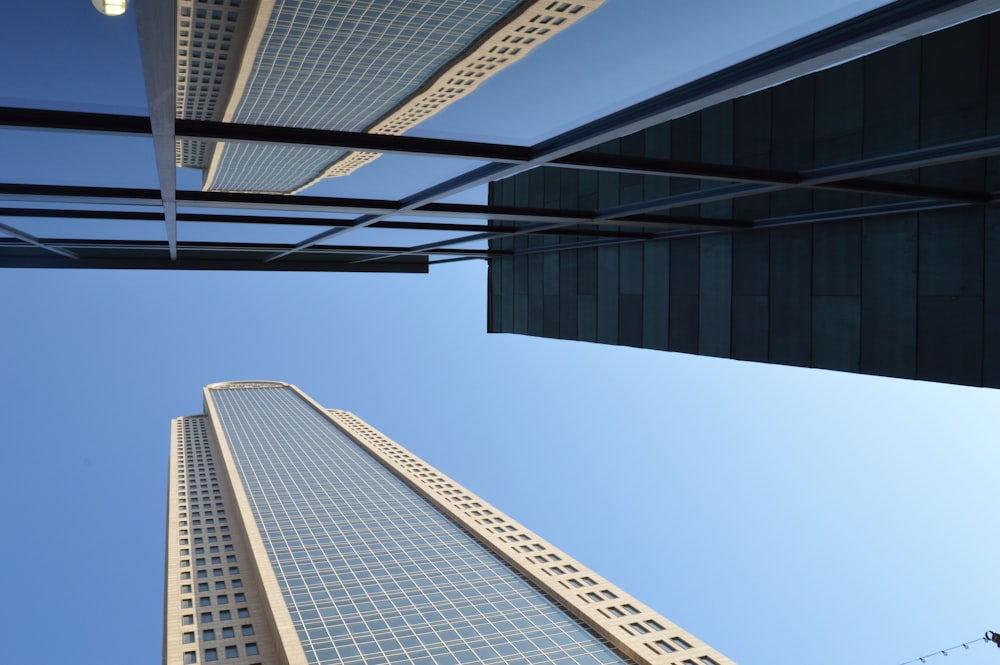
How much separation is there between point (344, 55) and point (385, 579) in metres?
97.6

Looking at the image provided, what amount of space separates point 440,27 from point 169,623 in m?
94.7

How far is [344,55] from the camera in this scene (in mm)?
6961

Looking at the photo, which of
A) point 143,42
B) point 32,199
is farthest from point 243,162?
point 143,42

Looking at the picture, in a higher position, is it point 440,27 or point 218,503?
point 440,27

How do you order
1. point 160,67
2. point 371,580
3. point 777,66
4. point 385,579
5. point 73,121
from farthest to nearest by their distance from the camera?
1. point 385,579
2. point 371,580
3. point 73,121
4. point 777,66
5. point 160,67

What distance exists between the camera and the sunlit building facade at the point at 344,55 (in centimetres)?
606

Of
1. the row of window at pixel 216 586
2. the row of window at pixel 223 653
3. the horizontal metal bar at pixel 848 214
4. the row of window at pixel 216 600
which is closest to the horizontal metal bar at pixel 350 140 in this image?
the horizontal metal bar at pixel 848 214

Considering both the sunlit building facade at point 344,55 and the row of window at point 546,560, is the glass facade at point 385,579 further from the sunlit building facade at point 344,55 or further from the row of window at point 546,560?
the sunlit building facade at point 344,55

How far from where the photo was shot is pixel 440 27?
254 inches

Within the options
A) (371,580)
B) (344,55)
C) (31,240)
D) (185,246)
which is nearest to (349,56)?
(344,55)

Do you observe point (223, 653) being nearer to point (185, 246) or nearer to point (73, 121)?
point (185, 246)

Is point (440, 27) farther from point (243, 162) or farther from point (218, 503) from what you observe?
point (218, 503)

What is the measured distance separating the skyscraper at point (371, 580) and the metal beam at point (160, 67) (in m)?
75.2

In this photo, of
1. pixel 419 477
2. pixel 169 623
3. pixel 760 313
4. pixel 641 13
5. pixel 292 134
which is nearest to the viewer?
pixel 641 13
